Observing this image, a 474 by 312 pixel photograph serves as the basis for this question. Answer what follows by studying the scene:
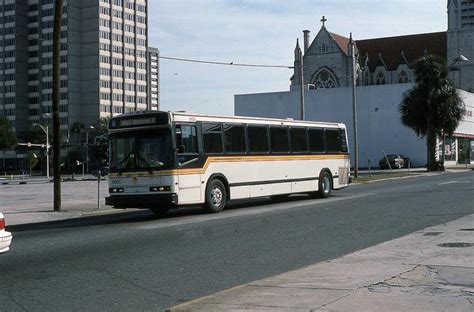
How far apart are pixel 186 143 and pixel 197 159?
0.58m

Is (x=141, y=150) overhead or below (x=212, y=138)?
below

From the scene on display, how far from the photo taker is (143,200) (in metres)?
17.2

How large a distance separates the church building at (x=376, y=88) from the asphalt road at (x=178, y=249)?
1542 inches

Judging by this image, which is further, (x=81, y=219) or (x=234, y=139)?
(x=234, y=139)

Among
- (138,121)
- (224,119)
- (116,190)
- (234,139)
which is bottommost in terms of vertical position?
Answer: (116,190)

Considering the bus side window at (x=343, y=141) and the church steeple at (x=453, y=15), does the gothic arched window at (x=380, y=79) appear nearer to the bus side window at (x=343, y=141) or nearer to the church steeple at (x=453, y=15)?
the church steeple at (x=453, y=15)

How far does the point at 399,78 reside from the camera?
320 ft

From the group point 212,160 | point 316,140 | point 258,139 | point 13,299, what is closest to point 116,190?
point 212,160

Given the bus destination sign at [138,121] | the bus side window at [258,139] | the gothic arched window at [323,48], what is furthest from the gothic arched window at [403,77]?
the bus destination sign at [138,121]

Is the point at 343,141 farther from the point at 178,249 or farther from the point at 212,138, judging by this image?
the point at 178,249

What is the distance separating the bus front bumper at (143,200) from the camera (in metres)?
16.9

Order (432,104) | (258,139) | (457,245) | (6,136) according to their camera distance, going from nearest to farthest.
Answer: (457,245)
(258,139)
(432,104)
(6,136)

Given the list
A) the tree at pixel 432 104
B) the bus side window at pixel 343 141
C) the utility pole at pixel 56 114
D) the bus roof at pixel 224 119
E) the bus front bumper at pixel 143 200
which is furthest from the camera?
the tree at pixel 432 104

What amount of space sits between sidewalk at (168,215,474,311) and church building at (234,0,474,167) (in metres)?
46.2
